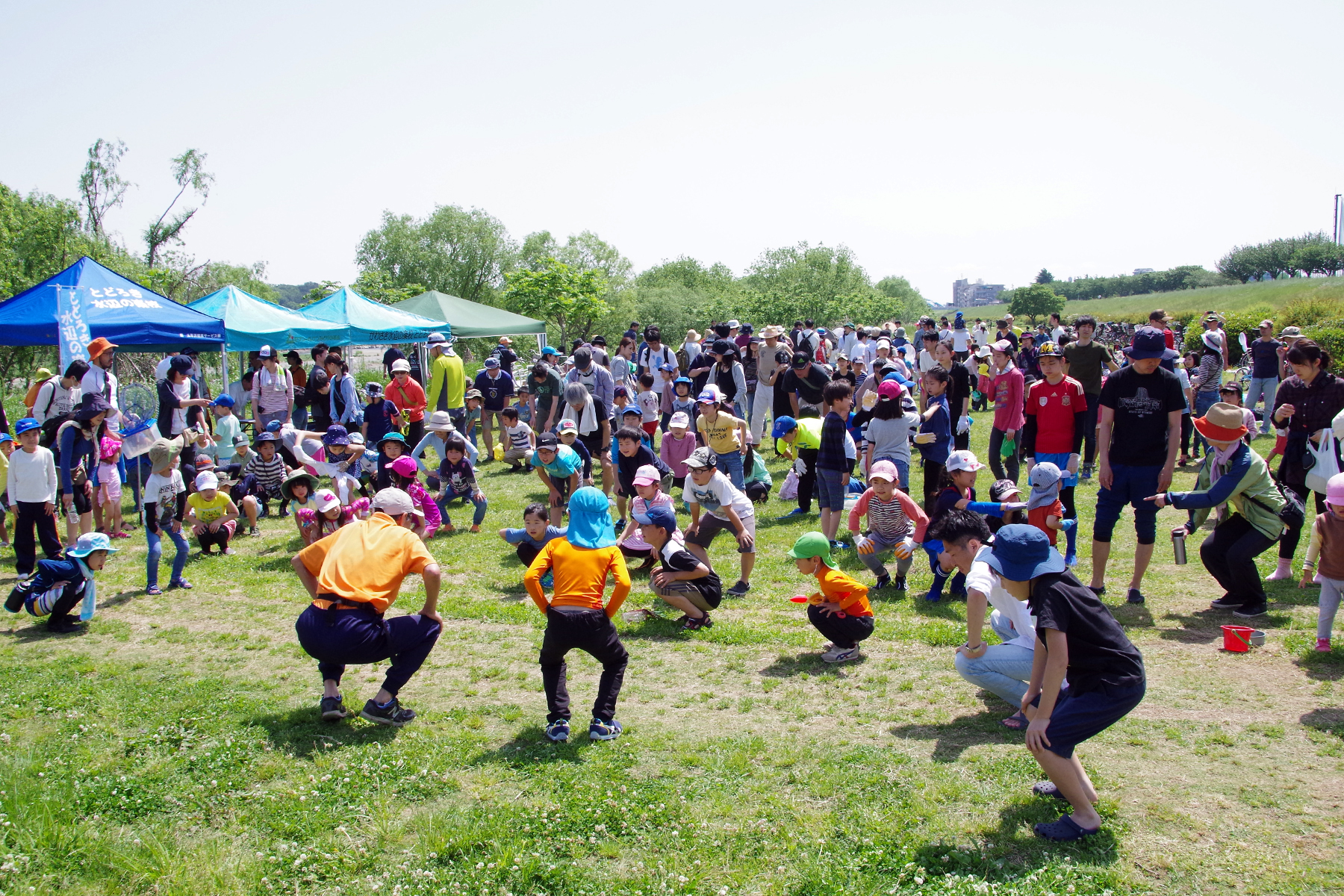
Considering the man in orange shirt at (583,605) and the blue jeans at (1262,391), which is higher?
the blue jeans at (1262,391)

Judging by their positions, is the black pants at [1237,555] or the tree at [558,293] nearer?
the black pants at [1237,555]

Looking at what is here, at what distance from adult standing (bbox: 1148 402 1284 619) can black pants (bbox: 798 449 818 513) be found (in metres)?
4.43

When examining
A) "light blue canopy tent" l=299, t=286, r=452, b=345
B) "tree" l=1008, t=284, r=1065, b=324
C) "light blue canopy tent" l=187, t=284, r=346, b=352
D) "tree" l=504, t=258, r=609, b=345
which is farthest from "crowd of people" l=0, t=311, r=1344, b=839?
"tree" l=1008, t=284, r=1065, b=324

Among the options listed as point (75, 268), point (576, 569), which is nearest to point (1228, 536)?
point (576, 569)

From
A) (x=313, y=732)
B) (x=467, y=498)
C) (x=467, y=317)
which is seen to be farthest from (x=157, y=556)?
(x=467, y=317)

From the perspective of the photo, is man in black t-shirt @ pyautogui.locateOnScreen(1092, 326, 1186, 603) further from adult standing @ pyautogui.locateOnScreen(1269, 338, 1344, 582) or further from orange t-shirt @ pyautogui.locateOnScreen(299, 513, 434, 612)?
orange t-shirt @ pyautogui.locateOnScreen(299, 513, 434, 612)

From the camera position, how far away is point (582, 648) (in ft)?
16.8

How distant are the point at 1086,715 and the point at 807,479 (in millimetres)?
7036

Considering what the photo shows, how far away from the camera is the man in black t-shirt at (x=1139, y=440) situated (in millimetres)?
6715

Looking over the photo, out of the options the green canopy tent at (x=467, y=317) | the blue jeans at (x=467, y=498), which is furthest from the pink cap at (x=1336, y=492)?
the green canopy tent at (x=467, y=317)

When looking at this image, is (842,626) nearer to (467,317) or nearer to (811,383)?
(811,383)

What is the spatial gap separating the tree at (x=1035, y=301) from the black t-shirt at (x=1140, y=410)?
80072 mm

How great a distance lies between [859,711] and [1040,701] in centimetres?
184

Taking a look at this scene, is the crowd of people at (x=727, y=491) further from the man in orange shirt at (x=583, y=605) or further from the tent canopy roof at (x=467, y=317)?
the tent canopy roof at (x=467, y=317)
